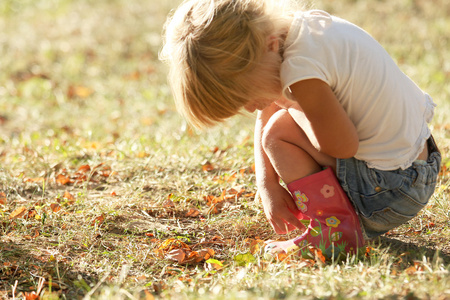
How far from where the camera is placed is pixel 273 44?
2055 millimetres

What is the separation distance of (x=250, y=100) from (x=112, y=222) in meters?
0.95

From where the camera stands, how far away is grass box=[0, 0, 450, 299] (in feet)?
6.51

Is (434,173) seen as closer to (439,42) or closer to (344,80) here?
(344,80)

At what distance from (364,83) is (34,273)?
4.78ft

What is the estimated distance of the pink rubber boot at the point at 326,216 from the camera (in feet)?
7.24

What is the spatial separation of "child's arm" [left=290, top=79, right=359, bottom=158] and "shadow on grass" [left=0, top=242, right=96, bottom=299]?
1.01 metres

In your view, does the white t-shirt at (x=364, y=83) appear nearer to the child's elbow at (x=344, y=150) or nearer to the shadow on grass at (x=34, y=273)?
the child's elbow at (x=344, y=150)

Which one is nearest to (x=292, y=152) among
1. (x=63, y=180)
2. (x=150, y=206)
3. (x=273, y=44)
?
(x=273, y=44)

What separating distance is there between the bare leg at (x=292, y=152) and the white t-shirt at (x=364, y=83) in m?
0.16

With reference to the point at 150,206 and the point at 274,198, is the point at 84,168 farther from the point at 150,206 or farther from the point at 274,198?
the point at 274,198

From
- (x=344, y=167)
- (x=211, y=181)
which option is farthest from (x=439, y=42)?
(x=344, y=167)

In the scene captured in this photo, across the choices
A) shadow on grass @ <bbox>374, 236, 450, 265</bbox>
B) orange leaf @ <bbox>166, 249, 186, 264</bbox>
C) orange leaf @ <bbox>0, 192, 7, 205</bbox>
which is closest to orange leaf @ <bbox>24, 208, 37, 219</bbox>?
orange leaf @ <bbox>0, 192, 7, 205</bbox>

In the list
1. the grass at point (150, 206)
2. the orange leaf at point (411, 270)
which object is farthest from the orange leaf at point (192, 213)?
the orange leaf at point (411, 270)

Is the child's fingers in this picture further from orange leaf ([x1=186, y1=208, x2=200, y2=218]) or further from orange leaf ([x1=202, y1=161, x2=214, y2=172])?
orange leaf ([x1=202, y1=161, x2=214, y2=172])
